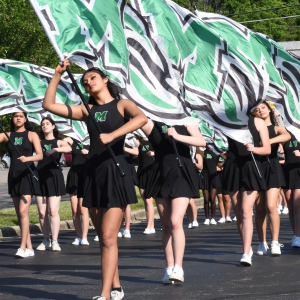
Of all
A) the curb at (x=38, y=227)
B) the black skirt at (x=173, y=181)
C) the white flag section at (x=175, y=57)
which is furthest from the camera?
the curb at (x=38, y=227)

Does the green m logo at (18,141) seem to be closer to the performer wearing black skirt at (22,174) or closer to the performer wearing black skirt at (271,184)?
the performer wearing black skirt at (22,174)

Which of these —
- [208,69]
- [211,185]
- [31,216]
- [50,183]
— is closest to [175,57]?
[208,69]

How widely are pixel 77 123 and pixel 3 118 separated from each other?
10168 mm

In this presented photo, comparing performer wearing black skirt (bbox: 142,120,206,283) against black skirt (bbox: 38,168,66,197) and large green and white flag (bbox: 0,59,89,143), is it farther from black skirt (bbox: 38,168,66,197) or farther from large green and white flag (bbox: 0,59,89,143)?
large green and white flag (bbox: 0,59,89,143)

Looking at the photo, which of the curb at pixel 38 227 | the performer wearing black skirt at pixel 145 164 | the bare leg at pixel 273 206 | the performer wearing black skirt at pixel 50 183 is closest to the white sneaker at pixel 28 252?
the performer wearing black skirt at pixel 50 183

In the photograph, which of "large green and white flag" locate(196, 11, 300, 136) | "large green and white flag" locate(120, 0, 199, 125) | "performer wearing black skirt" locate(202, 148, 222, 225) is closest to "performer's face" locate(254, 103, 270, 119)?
"large green and white flag" locate(196, 11, 300, 136)

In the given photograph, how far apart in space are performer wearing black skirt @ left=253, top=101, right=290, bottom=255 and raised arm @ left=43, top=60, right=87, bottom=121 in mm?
4010

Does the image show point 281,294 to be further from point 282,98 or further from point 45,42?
point 45,42

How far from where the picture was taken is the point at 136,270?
38.2 feet

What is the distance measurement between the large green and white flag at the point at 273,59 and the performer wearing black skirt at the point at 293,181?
95 cm

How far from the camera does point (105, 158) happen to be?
8.96 metres

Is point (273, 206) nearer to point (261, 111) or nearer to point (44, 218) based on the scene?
point (261, 111)

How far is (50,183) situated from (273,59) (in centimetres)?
353

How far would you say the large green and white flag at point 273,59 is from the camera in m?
13.1
